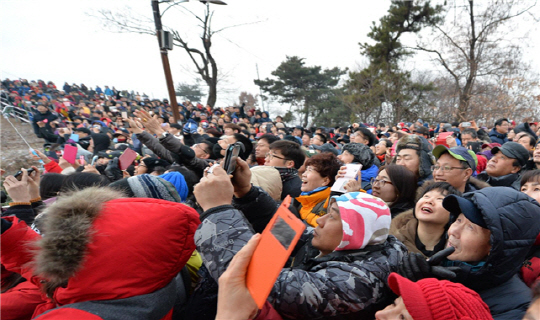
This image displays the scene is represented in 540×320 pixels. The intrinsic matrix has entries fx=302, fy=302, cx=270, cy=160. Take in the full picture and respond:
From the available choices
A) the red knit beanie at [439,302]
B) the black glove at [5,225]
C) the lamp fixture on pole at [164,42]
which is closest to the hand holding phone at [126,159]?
the black glove at [5,225]

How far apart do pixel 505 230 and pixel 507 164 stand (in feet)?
9.20

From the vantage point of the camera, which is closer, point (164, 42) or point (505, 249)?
point (505, 249)

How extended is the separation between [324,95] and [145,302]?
29.1 meters

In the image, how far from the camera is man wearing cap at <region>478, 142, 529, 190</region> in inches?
137

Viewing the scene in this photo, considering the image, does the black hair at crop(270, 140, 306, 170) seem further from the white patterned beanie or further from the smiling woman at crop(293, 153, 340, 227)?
the white patterned beanie

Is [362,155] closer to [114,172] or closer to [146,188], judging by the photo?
[146,188]

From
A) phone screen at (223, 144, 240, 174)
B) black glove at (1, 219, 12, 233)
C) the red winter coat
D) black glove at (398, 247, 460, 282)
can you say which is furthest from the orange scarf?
black glove at (1, 219, 12, 233)

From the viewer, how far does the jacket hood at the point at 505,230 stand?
1.34 metres

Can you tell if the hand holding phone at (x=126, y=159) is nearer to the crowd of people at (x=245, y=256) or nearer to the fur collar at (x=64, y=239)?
the crowd of people at (x=245, y=256)

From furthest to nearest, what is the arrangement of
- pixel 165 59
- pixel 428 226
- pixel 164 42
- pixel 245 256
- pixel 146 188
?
pixel 165 59, pixel 164 42, pixel 428 226, pixel 146 188, pixel 245 256

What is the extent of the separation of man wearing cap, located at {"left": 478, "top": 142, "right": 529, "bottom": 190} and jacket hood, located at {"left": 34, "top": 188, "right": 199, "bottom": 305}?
3829mm

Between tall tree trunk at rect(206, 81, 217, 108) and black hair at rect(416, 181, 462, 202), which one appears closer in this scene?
black hair at rect(416, 181, 462, 202)

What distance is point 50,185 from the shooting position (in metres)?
3.18

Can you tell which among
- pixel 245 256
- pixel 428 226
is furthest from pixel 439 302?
pixel 428 226
